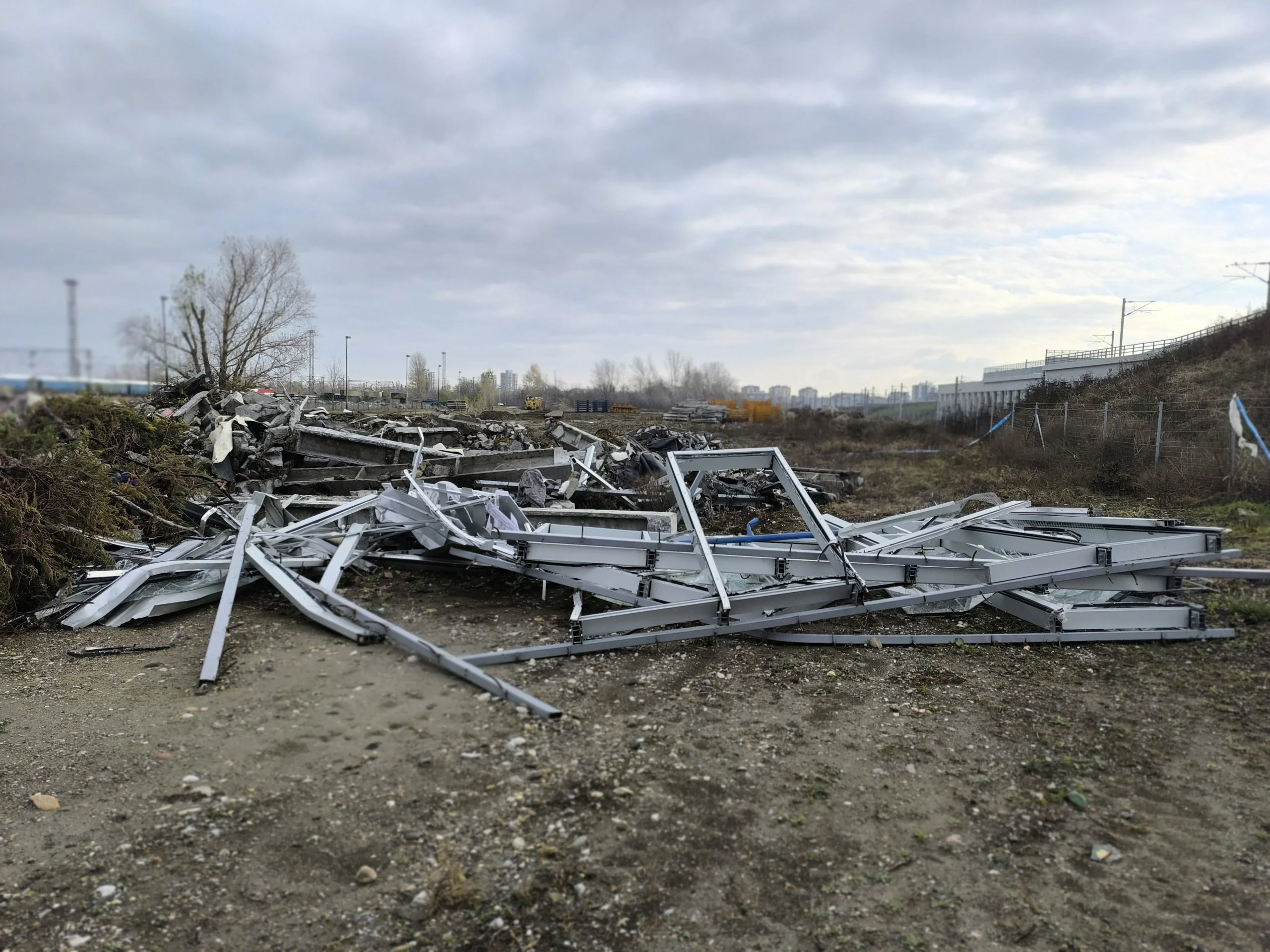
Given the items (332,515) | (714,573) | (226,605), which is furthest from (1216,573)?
(332,515)

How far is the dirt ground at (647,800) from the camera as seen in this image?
2.43 metres

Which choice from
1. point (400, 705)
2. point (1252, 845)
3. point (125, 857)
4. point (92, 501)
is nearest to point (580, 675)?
point (400, 705)

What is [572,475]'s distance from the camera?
1098 cm

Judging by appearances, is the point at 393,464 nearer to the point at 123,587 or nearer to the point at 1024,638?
the point at 123,587

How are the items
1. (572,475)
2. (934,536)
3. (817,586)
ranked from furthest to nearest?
(572,475)
(934,536)
(817,586)

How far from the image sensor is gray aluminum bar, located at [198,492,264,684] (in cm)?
439

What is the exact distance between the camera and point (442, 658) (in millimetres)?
4324

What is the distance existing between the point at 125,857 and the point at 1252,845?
423 cm

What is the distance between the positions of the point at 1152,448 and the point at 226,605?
525 inches

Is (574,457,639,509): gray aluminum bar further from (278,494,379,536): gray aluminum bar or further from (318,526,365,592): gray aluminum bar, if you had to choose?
(318,526,365,592): gray aluminum bar

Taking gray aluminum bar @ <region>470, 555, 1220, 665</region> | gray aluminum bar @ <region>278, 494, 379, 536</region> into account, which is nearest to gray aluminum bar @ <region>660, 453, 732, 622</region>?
gray aluminum bar @ <region>470, 555, 1220, 665</region>

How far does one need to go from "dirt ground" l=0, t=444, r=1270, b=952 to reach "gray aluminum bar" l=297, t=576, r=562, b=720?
80 mm

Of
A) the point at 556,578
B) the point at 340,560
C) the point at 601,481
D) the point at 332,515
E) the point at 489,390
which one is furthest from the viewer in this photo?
the point at 489,390

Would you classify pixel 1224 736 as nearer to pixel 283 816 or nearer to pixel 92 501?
pixel 283 816
